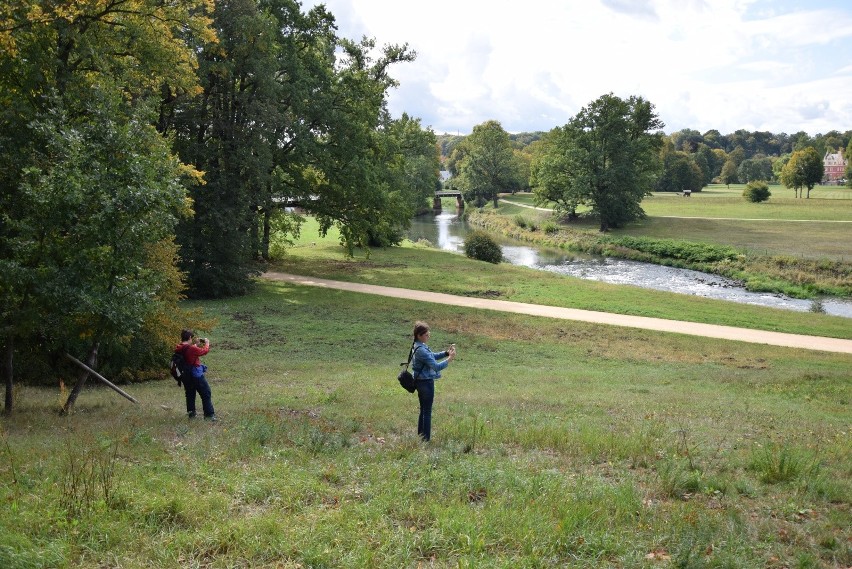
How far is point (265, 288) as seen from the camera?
3148cm

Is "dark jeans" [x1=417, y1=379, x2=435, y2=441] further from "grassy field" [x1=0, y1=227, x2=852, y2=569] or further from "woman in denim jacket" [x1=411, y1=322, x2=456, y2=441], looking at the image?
"grassy field" [x1=0, y1=227, x2=852, y2=569]

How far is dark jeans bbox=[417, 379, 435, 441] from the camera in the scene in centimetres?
909

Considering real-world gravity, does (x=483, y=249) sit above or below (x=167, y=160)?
below

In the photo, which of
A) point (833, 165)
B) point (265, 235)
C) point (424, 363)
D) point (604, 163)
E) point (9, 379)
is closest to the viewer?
point (424, 363)

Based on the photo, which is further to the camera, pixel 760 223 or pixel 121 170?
pixel 760 223

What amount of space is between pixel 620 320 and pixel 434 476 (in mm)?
20366

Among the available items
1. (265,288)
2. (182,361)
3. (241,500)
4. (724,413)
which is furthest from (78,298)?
(265,288)

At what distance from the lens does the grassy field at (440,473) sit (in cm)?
562

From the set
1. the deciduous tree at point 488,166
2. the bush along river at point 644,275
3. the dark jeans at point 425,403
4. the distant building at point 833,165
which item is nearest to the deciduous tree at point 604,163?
the bush along river at point 644,275

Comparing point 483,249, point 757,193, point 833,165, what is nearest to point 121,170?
point 483,249

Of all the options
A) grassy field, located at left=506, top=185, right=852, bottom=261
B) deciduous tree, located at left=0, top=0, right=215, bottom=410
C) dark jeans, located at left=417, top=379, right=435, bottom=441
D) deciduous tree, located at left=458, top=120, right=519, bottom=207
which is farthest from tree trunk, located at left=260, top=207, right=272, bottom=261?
deciduous tree, located at left=458, top=120, right=519, bottom=207

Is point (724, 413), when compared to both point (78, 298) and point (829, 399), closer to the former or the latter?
point (829, 399)

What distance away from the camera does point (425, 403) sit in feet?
30.2

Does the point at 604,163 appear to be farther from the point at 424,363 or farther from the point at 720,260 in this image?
the point at 424,363
